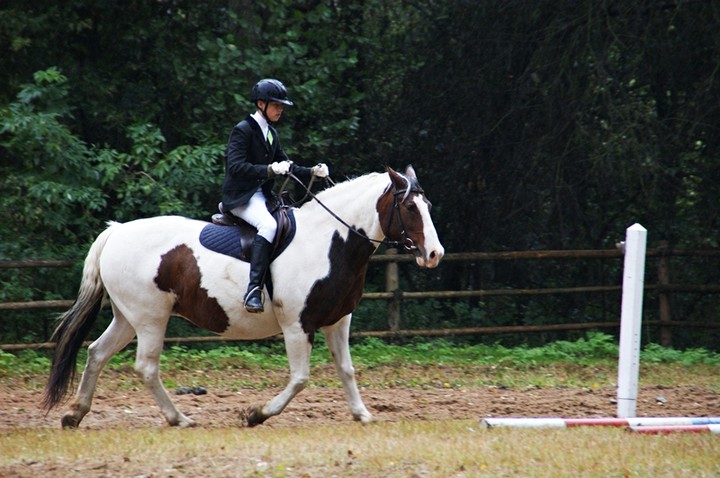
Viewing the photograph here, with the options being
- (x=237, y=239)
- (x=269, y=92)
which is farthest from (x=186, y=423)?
(x=269, y=92)

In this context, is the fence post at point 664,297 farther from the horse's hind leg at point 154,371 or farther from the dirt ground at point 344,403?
the horse's hind leg at point 154,371

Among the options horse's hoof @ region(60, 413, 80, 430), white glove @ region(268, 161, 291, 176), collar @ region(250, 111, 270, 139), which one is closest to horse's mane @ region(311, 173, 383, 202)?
white glove @ region(268, 161, 291, 176)

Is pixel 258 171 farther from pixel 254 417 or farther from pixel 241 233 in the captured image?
pixel 254 417

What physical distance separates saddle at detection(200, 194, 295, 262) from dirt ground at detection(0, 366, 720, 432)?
143cm

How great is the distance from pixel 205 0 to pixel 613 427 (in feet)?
34.6

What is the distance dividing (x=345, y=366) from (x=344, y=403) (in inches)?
60.6

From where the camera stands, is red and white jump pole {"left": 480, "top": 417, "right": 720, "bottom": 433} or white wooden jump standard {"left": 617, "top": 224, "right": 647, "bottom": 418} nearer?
red and white jump pole {"left": 480, "top": 417, "right": 720, "bottom": 433}

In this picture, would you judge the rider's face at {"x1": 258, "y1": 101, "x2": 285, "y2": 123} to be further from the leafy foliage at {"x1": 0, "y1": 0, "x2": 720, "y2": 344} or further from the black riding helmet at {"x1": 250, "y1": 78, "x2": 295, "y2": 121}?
the leafy foliage at {"x1": 0, "y1": 0, "x2": 720, "y2": 344}

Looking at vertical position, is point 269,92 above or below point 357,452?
above

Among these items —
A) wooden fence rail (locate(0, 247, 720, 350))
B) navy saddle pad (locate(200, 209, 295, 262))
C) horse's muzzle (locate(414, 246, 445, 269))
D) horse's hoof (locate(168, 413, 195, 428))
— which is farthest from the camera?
wooden fence rail (locate(0, 247, 720, 350))

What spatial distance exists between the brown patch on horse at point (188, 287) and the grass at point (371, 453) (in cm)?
106

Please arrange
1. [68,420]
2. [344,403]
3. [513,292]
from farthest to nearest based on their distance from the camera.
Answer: [513,292] → [344,403] → [68,420]

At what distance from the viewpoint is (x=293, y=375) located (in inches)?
325

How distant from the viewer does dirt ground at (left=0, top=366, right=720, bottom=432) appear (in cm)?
916
